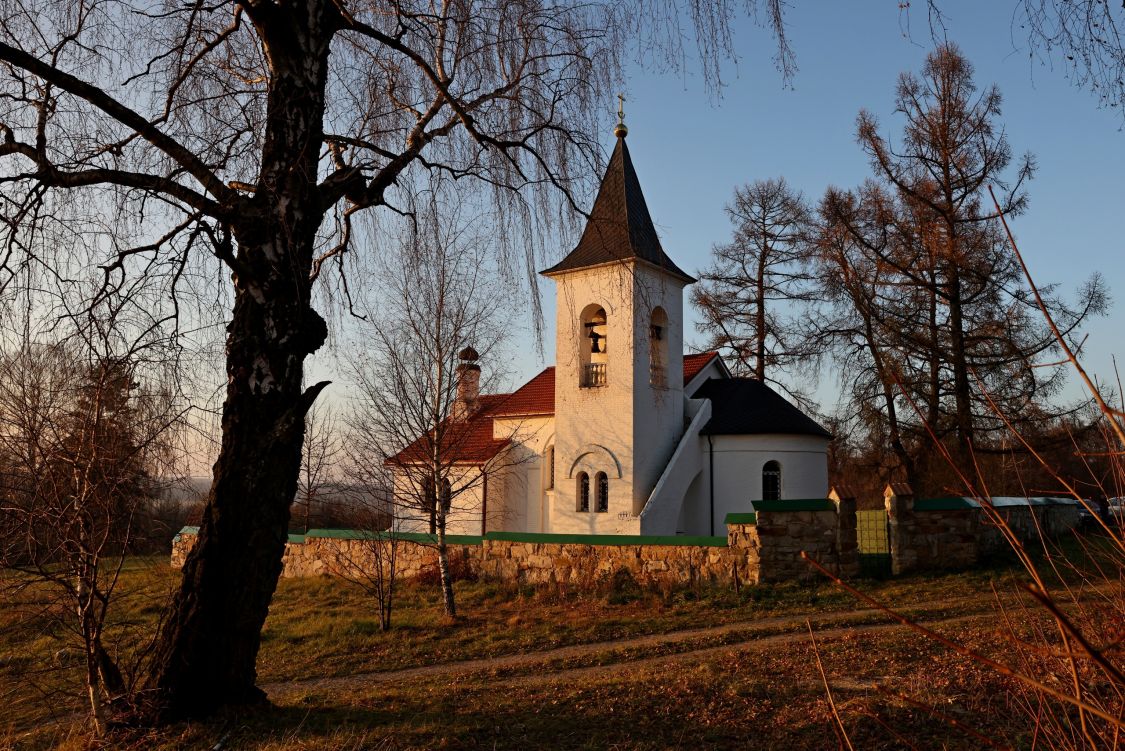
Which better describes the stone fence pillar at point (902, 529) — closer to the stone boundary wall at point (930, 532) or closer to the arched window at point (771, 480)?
the stone boundary wall at point (930, 532)

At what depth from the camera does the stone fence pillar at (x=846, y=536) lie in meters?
14.1

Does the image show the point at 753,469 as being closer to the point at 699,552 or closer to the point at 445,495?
the point at 699,552

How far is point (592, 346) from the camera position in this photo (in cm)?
2162

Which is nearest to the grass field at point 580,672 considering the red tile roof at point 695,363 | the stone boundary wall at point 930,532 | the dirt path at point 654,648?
the dirt path at point 654,648

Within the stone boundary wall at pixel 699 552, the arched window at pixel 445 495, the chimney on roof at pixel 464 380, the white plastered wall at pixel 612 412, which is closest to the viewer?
the stone boundary wall at pixel 699 552

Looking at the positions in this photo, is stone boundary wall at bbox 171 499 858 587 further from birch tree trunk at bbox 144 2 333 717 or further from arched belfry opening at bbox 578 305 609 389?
birch tree trunk at bbox 144 2 333 717

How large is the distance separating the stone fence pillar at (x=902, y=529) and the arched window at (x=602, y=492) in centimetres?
793

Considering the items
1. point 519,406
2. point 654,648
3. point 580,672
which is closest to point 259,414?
point 580,672

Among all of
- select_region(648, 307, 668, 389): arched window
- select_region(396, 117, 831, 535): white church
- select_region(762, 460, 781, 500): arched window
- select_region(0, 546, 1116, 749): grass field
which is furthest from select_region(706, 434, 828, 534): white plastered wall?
select_region(0, 546, 1116, 749): grass field

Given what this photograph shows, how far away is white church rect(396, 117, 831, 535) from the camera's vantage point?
20547 mm

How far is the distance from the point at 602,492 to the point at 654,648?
1071 centimetres

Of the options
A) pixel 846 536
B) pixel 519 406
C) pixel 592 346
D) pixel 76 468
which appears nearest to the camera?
pixel 76 468

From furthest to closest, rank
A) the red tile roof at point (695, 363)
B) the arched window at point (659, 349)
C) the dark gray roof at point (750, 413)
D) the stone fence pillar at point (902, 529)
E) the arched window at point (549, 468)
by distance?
1. the red tile roof at point (695, 363)
2. the arched window at point (549, 468)
3. the dark gray roof at point (750, 413)
4. the arched window at point (659, 349)
5. the stone fence pillar at point (902, 529)

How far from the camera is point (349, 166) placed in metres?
6.59
